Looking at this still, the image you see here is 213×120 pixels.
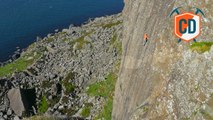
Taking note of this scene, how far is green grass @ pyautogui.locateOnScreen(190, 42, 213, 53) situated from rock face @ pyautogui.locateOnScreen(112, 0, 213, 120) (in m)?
0.33

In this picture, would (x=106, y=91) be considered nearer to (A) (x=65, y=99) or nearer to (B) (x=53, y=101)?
(A) (x=65, y=99)

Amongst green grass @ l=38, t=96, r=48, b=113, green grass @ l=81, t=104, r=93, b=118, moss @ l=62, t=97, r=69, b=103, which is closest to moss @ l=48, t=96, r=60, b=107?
green grass @ l=38, t=96, r=48, b=113

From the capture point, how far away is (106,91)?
6109cm

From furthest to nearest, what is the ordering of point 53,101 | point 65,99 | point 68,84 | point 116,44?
1. point 68,84
2. point 116,44
3. point 53,101
4. point 65,99

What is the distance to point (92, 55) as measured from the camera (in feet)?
271

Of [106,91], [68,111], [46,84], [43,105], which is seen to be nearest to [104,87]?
[106,91]

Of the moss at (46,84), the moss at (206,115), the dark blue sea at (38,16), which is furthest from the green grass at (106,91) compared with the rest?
the dark blue sea at (38,16)

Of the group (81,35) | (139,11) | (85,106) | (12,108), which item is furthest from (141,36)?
(81,35)

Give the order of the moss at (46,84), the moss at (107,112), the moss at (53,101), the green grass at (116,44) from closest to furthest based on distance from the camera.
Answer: the moss at (107,112)
the green grass at (116,44)
the moss at (53,101)
the moss at (46,84)

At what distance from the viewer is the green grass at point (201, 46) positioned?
26.6 m

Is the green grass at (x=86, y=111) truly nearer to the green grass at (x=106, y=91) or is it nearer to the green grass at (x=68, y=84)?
the green grass at (x=106, y=91)

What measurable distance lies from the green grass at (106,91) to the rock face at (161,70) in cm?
1430

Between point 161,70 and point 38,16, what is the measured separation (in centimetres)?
11679

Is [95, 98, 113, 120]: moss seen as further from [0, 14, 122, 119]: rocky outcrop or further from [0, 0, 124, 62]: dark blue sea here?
[0, 0, 124, 62]: dark blue sea
